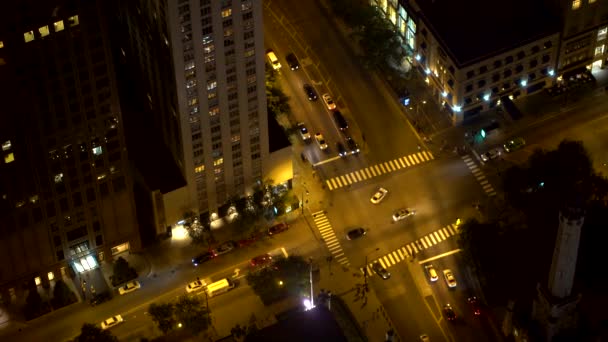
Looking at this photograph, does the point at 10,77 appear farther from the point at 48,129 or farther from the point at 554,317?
the point at 554,317

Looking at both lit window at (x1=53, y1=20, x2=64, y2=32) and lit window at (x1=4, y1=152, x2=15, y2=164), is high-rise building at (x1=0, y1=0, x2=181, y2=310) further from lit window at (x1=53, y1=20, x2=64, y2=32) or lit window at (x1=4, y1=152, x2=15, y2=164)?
lit window at (x1=4, y1=152, x2=15, y2=164)

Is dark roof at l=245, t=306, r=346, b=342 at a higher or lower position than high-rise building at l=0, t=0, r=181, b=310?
lower

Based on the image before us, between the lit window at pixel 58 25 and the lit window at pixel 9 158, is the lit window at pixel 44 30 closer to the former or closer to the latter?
the lit window at pixel 58 25

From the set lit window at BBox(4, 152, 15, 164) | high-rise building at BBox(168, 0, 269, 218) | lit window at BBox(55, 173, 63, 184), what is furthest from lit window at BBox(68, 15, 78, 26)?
lit window at BBox(55, 173, 63, 184)

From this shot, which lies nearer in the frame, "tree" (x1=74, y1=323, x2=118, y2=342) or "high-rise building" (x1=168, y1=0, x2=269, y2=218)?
"high-rise building" (x1=168, y1=0, x2=269, y2=218)

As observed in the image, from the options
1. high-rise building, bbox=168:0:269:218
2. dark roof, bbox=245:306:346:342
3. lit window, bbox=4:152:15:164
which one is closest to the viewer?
high-rise building, bbox=168:0:269:218
